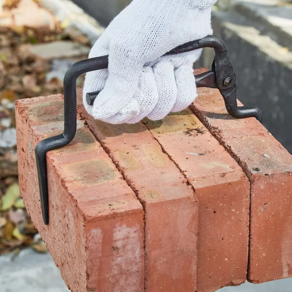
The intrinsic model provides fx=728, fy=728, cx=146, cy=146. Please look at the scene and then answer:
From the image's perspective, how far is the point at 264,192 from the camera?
69.9 inches

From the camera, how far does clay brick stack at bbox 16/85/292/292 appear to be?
1664 millimetres

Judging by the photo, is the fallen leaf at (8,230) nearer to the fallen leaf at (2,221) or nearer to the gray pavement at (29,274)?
the fallen leaf at (2,221)

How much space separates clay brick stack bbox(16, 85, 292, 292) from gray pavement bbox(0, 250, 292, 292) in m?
0.92

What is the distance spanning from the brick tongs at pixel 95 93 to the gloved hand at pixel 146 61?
3 cm

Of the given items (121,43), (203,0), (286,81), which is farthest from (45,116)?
(286,81)

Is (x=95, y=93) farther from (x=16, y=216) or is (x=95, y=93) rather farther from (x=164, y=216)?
(x=16, y=216)

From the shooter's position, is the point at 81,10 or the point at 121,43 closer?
the point at 121,43

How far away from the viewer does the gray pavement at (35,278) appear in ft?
9.20

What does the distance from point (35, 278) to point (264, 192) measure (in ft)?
4.85

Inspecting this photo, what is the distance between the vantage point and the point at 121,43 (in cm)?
171

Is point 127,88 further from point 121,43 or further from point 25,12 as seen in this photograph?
point 25,12

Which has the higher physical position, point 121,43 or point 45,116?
point 121,43

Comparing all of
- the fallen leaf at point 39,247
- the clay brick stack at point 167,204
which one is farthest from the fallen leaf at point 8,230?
the clay brick stack at point 167,204

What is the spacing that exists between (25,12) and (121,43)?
134 inches
